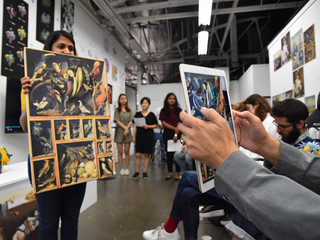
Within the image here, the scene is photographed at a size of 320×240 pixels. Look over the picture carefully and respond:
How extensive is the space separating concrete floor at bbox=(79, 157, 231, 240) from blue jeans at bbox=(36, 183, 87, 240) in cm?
72

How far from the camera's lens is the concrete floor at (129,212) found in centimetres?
184

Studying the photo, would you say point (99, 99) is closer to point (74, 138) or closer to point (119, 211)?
point (74, 138)

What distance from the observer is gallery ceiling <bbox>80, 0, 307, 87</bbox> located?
4.32m

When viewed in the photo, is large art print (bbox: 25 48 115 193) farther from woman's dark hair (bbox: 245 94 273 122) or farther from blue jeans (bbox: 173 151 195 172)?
woman's dark hair (bbox: 245 94 273 122)

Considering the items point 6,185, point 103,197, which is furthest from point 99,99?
point 103,197

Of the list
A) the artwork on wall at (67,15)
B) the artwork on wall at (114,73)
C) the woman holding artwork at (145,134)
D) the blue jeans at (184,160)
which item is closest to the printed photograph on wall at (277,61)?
the woman holding artwork at (145,134)

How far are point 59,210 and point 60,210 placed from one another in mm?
17

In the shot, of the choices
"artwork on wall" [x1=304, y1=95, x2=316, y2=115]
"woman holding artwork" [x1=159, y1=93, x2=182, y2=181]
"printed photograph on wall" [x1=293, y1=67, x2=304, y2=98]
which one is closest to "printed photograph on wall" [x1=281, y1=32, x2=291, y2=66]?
"printed photograph on wall" [x1=293, y1=67, x2=304, y2=98]

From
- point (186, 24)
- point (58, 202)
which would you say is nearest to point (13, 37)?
point (58, 202)

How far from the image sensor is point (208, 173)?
0.63 m

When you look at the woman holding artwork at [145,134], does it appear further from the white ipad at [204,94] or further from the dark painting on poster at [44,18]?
the white ipad at [204,94]

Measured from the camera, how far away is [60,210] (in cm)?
115

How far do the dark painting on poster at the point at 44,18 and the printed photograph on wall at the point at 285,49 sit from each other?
3.76 meters

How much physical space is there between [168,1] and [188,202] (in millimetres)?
4019
